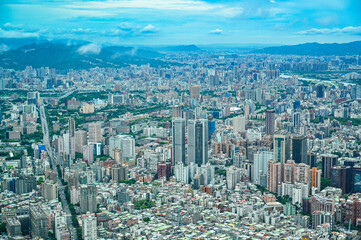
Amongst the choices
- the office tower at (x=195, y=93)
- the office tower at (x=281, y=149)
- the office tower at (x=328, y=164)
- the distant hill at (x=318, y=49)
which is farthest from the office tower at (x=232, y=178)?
the distant hill at (x=318, y=49)

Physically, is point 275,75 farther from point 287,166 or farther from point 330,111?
point 287,166

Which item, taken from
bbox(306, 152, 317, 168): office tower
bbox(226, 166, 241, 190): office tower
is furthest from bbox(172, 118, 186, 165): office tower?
bbox(306, 152, 317, 168): office tower

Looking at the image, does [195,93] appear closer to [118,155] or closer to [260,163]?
[118,155]

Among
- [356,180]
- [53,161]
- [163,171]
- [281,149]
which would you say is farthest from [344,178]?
[53,161]

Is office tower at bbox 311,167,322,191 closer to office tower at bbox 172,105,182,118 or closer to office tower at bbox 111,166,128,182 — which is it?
office tower at bbox 111,166,128,182

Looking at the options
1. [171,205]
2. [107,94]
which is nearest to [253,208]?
[171,205]

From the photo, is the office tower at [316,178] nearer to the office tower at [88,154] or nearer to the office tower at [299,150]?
the office tower at [299,150]

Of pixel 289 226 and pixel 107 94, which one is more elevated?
pixel 107 94
